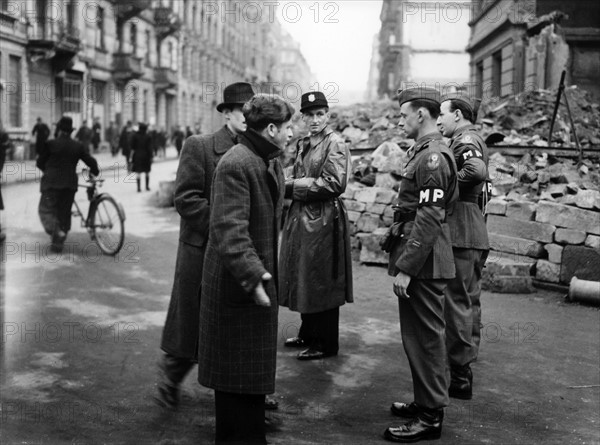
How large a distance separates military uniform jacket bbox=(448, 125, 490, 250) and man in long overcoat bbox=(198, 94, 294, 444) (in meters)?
1.75

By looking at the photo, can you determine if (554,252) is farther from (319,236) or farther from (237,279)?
(237,279)

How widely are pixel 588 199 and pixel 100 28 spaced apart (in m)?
32.5

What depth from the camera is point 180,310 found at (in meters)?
4.48

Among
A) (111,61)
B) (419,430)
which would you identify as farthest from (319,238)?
(111,61)

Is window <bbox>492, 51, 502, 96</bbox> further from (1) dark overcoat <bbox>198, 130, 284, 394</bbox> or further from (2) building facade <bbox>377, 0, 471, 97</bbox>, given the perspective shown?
(1) dark overcoat <bbox>198, 130, 284, 394</bbox>

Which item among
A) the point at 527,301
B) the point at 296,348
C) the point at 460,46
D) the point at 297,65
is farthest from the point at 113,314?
the point at 297,65

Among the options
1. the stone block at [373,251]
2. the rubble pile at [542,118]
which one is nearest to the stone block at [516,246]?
the stone block at [373,251]

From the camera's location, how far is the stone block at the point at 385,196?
10195mm

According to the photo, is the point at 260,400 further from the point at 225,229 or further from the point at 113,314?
the point at 113,314

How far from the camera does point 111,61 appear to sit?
37.2 meters

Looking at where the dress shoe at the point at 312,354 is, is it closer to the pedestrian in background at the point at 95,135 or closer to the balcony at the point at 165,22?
the pedestrian in background at the point at 95,135

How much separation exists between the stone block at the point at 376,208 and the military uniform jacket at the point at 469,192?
5176 mm

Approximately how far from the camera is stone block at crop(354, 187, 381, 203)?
1038cm

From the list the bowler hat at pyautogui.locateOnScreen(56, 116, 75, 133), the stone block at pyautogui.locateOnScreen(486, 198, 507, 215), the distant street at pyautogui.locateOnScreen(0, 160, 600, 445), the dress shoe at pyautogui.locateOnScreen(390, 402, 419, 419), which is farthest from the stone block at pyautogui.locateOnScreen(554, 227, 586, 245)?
the bowler hat at pyautogui.locateOnScreen(56, 116, 75, 133)
